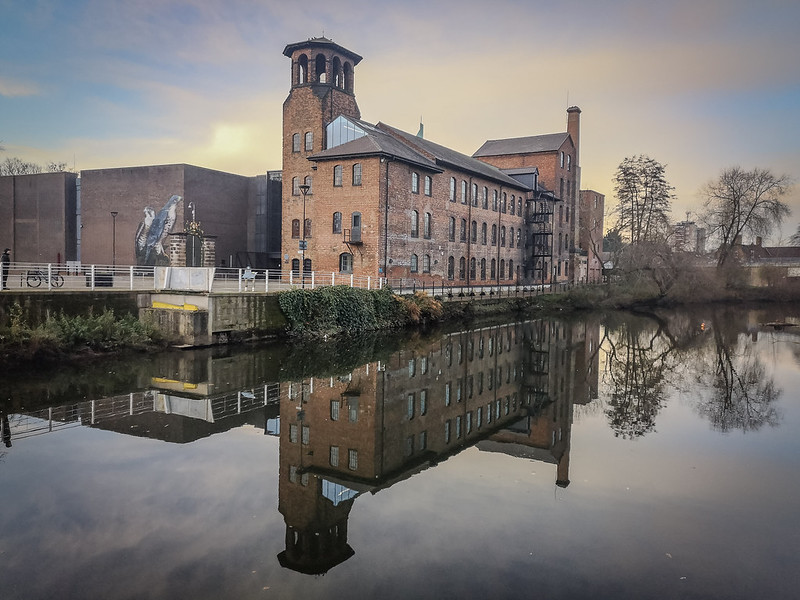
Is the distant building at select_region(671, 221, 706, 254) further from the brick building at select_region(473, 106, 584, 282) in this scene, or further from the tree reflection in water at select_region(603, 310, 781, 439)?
the tree reflection in water at select_region(603, 310, 781, 439)

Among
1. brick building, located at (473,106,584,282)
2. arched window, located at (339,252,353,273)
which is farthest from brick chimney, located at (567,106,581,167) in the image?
arched window, located at (339,252,353,273)

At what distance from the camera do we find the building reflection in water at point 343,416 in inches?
310

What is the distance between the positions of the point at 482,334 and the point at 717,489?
61.3 feet

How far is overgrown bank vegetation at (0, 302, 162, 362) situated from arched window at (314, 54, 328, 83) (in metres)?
22.9

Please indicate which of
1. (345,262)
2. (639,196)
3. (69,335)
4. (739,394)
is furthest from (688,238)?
(69,335)

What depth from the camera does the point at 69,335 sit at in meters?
16.5

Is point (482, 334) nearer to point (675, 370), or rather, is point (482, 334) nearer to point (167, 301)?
point (675, 370)

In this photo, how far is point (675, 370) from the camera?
18.3 m

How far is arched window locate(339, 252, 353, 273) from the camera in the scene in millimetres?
33281

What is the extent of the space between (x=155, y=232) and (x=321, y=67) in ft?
54.9

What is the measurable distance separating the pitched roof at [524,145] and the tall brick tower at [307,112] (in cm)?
2072

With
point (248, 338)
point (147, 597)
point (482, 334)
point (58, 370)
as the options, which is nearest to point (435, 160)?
point (482, 334)

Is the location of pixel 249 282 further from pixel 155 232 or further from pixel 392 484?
pixel 155 232

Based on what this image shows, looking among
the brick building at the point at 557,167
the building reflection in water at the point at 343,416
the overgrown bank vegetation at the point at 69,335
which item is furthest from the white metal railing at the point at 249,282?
the brick building at the point at 557,167
